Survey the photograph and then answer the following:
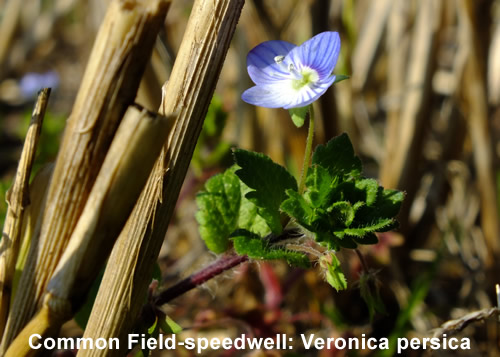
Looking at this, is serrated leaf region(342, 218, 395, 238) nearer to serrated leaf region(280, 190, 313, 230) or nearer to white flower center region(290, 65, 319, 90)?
serrated leaf region(280, 190, 313, 230)

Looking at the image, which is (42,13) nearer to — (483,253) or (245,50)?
(245,50)

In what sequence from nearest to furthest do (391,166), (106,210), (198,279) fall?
(106,210), (198,279), (391,166)

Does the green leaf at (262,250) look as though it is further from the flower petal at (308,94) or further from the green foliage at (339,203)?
the flower petal at (308,94)

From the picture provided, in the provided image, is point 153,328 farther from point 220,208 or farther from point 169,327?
point 220,208

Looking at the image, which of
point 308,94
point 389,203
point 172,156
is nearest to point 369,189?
point 389,203

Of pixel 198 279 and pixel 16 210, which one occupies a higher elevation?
pixel 16 210

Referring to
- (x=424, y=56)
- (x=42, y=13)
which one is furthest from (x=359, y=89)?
(x=42, y=13)
